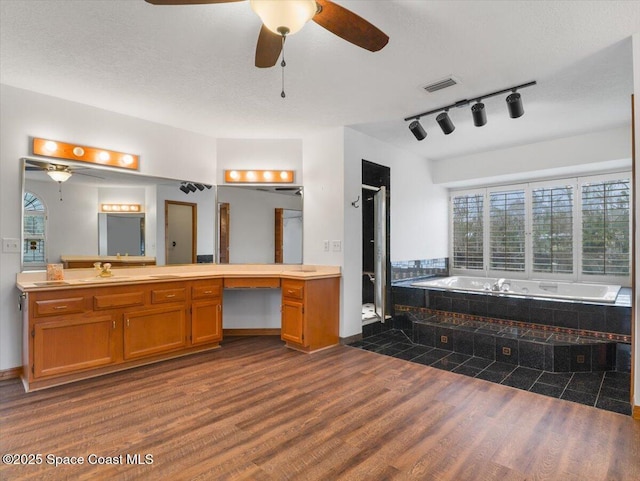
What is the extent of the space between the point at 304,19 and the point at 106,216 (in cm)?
303

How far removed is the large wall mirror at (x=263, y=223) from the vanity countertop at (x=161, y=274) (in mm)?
A: 119

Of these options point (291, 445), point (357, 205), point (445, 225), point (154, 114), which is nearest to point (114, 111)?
point (154, 114)

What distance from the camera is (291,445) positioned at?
2059 mm

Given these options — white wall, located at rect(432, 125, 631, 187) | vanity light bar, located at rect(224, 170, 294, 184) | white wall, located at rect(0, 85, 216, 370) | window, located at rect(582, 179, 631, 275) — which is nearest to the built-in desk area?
white wall, located at rect(0, 85, 216, 370)

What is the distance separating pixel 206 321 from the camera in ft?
12.5

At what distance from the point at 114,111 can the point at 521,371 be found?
182 inches

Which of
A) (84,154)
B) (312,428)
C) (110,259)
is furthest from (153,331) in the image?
(312,428)

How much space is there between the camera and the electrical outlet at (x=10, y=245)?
3.03 metres

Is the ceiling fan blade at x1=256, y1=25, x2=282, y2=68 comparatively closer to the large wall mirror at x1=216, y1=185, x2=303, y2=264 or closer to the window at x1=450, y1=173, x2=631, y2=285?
the large wall mirror at x1=216, y1=185, x2=303, y2=264

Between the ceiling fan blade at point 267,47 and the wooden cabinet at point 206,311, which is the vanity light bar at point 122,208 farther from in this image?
the ceiling fan blade at point 267,47

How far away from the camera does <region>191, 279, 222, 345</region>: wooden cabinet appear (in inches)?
146

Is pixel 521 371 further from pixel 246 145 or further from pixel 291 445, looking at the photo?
pixel 246 145

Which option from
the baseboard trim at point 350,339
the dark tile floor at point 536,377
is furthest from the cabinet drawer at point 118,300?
the dark tile floor at point 536,377

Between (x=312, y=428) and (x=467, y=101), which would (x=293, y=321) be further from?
(x=467, y=101)
